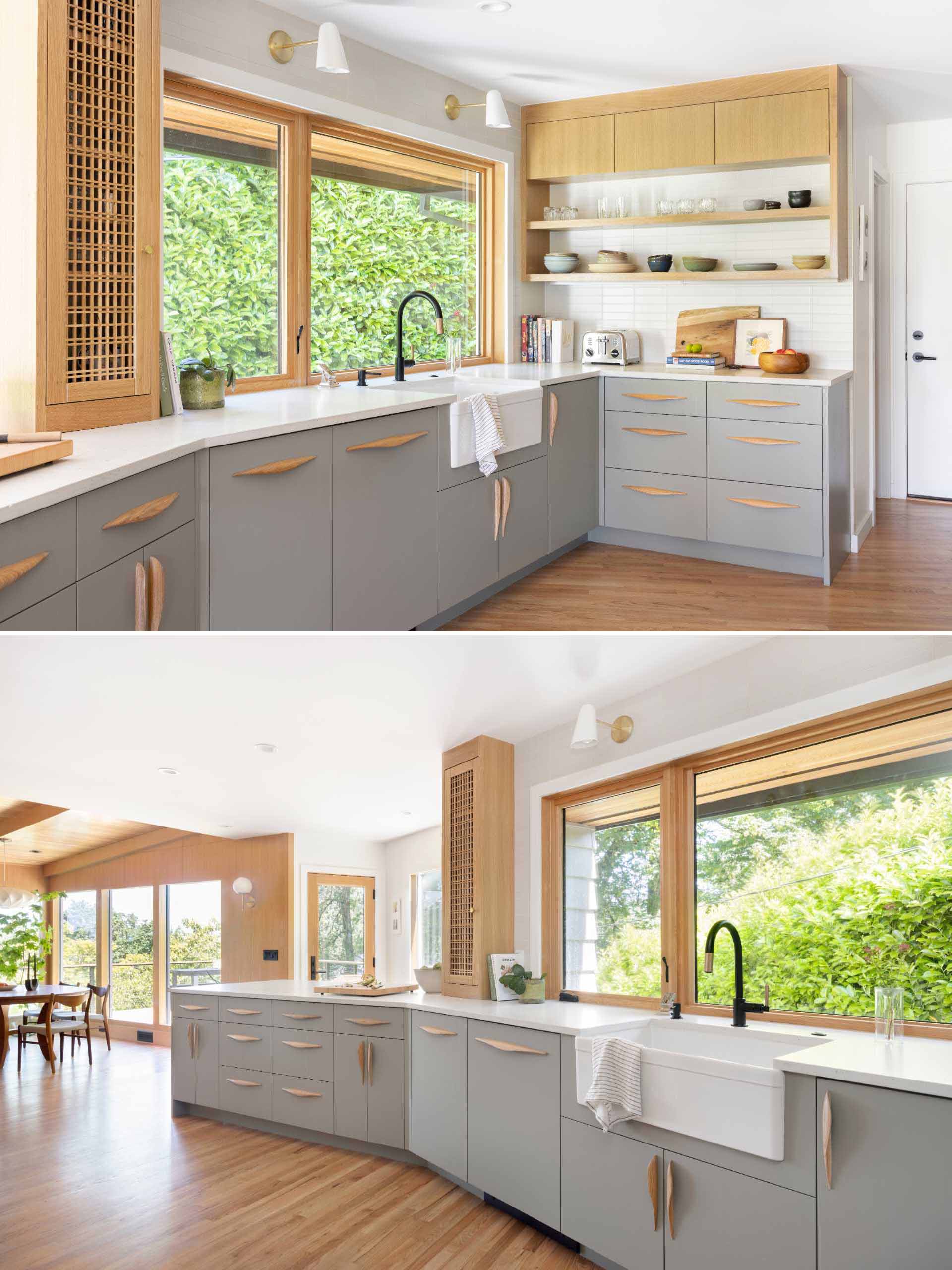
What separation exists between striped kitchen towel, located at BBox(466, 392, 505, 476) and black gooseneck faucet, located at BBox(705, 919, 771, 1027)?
2.25 meters

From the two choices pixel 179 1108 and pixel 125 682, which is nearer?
pixel 125 682

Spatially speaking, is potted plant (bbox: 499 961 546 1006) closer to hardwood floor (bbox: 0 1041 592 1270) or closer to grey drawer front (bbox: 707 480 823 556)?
hardwood floor (bbox: 0 1041 592 1270)

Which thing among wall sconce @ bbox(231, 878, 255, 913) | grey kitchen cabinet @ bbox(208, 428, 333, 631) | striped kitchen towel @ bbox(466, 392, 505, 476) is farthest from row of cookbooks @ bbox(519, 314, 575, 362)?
wall sconce @ bbox(231, 878, 255, 913)

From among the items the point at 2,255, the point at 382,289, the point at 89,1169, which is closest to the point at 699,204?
the point at 382,289

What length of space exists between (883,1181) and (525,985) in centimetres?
223

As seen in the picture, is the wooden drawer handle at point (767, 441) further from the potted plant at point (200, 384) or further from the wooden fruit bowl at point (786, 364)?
the potted plant at point (200, 384)

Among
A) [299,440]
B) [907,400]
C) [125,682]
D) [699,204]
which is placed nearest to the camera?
[299,440]

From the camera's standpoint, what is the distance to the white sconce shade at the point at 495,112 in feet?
17.0

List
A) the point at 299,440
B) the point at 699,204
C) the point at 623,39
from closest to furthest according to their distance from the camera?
the point at 299,440 → the point at 623,39 → the point at 699,204

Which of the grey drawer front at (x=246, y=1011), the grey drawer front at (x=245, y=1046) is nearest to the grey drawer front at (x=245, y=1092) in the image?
the grey drawer front at (x=245, y=1046)

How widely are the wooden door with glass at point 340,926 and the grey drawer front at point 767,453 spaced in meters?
5.64

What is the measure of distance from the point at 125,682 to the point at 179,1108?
3402mm

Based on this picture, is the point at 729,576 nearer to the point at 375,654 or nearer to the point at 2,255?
the point at 375,654

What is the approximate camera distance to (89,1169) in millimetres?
4754
